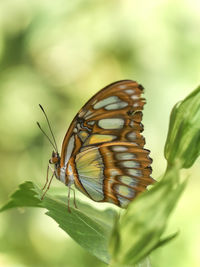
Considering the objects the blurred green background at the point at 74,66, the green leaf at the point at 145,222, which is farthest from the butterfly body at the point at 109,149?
the blurred green background at the point at 74,66

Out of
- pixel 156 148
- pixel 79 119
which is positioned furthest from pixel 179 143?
pixel 156 148

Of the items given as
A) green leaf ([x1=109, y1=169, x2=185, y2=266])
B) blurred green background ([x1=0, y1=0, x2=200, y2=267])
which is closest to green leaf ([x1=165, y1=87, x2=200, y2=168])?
green leaf ([x1=109, y1=169, x2=185, y2=266])

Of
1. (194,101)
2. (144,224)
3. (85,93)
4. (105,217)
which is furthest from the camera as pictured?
(85,93)

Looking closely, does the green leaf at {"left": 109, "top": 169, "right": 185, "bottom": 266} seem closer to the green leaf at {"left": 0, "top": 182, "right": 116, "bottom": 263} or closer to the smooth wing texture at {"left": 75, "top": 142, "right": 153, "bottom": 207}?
the green leaf at {"left": 0, "top": 182, "right": 116, "bottom": 263}

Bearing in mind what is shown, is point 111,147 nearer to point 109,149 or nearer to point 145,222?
point 109,149

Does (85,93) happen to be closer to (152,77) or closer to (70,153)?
(152,77)

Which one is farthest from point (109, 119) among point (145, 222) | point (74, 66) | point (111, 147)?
point (74, 66)

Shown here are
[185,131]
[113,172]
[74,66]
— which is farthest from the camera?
[74,66]
